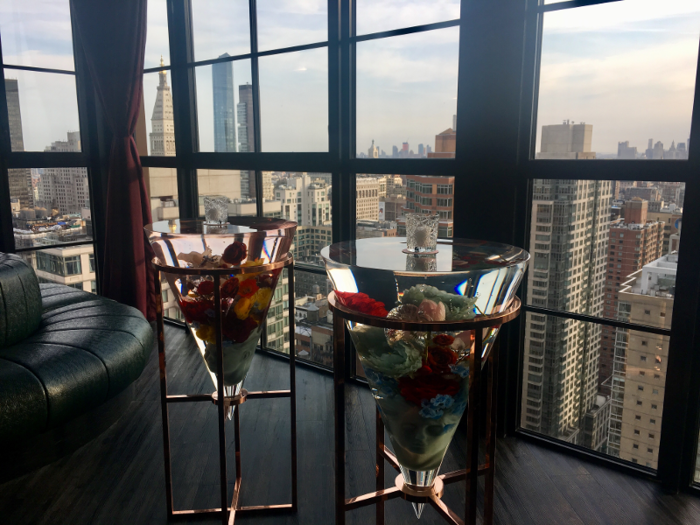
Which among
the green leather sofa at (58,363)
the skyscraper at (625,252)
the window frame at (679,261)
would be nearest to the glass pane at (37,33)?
the green leather sofa at (58,363)

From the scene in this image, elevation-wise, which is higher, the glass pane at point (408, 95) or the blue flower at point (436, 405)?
the glass pane at point (408, 95)

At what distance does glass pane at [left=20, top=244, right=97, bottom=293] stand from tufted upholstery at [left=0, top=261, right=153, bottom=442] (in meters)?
1.11

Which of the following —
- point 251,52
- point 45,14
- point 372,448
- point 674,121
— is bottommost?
point 372,448

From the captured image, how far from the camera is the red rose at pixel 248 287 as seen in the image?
1.73m

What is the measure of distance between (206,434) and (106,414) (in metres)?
0.50

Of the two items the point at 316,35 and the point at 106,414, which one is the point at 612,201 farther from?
the point at 106,414

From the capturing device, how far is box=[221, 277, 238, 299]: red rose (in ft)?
5.54

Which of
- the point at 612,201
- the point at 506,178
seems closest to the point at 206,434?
the point at 506,178

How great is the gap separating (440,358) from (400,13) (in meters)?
2.16

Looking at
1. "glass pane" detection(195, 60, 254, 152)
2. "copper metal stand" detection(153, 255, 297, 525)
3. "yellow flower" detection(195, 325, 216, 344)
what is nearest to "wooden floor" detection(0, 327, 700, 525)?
"copper metal stand" detection(153, 255, 297, 525)

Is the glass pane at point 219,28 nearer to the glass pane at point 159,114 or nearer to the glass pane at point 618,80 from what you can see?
the glass pane at point 159,114

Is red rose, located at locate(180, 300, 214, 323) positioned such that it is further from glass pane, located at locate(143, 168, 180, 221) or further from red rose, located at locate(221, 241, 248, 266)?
glass pane, located at locate(143, 168, 180, 221)

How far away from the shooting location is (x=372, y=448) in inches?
98.6

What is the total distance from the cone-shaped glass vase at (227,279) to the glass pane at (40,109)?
269 cm
